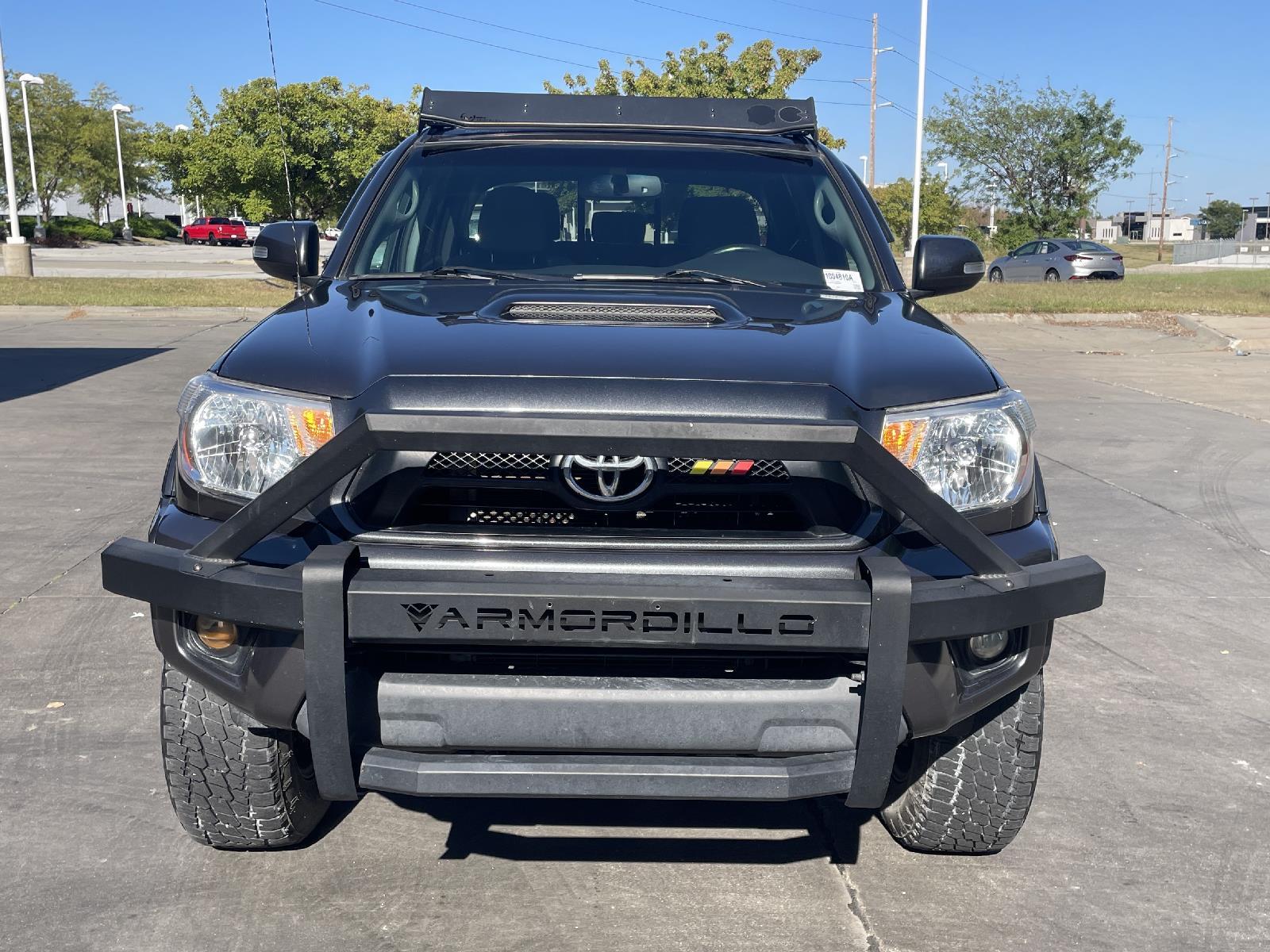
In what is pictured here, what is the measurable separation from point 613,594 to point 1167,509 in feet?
18.8

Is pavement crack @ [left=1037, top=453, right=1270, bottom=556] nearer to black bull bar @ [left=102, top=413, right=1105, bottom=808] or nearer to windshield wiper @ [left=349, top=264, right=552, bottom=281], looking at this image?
windshield wiper @ [left=349, top=264, right=552, bottom=281]

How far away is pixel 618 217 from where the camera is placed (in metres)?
3.94

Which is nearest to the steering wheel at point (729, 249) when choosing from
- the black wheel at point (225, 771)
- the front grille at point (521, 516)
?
the front grille at point (521, 516)

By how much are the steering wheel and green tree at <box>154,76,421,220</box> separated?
2774cm

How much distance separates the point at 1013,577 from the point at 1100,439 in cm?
760

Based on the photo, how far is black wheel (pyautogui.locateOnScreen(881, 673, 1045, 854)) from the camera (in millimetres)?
2951

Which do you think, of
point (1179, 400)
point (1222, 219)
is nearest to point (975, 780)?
point (1179, 400)

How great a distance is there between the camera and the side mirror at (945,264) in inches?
159

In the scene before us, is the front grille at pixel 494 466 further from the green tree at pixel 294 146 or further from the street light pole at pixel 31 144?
the street light pole at pixel 31 144

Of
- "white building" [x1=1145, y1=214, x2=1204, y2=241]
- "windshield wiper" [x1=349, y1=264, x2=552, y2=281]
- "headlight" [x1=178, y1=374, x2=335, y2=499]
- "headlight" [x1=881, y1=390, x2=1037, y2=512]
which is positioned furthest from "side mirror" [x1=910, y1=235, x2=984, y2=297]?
"white building" [x1=1145, y1=214, x2=1204, y2=241]

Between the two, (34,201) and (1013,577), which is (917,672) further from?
(34,201)

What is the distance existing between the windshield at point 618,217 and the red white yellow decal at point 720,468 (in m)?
1.17

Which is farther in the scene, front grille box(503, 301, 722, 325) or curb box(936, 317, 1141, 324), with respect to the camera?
curb box(936, 317, 1141, 324)

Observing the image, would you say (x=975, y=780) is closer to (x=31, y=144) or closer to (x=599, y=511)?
(x=599, y=511)
